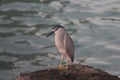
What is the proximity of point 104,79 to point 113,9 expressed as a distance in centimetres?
1627

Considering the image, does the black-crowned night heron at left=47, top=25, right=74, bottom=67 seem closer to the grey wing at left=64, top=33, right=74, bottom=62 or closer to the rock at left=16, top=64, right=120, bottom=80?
the grey wing at left=64, top=33, right=74, bottom=62

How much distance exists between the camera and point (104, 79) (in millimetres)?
12727

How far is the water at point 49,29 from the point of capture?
2250 centimetres

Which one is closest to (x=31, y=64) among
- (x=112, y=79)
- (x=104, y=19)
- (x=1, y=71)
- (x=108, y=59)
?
(x=1, y=71)

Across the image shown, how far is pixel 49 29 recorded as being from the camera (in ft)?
85.0

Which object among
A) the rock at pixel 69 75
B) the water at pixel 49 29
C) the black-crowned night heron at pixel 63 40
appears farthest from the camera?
the water at pixel 49 29

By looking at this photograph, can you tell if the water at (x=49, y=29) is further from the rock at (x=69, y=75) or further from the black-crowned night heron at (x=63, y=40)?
the black-crowned night heron at (x=63, y=40)

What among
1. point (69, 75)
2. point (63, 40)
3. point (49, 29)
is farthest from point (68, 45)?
point (49, 29)

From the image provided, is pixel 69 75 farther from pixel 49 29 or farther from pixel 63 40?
pixel 49 29

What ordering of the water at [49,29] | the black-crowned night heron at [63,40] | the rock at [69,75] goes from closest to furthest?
1. the rock at [69,75]
2. the black-crowned night heron at [63,40]
3. the water at [49,29]

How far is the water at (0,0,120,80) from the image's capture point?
22500 millimetres

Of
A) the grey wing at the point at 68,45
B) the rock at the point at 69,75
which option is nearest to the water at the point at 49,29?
the rock at the point at 69,75

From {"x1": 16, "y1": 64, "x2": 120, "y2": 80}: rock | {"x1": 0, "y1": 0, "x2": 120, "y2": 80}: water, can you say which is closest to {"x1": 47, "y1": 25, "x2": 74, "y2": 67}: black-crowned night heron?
{"x1": 16, "y1": 64, "x2": 120, "y2": 80}: rock

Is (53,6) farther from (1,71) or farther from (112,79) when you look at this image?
(112,79)
